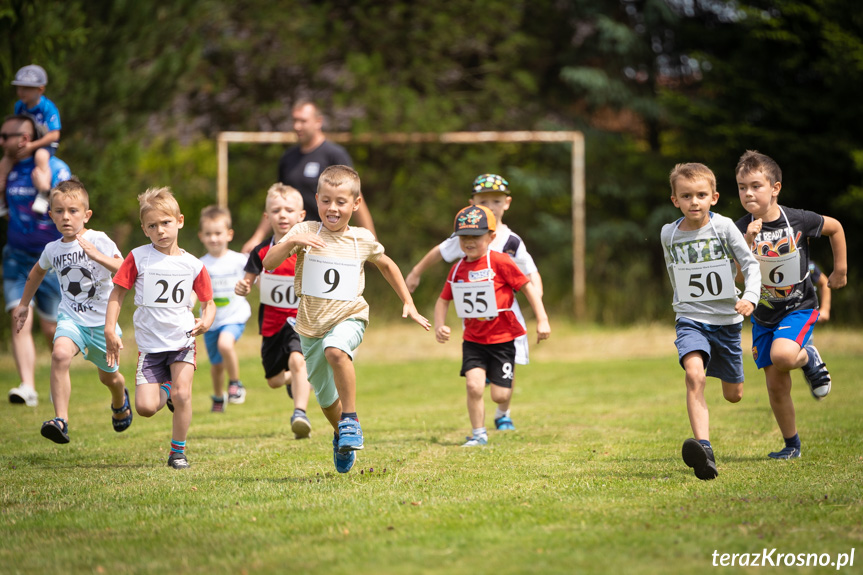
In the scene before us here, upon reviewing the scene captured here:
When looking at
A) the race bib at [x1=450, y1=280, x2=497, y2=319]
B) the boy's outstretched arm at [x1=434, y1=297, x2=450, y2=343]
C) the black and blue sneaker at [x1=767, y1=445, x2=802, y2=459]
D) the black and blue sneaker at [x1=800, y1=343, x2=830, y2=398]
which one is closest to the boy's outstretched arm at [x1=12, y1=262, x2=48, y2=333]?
the boy's outstretched arm at [x1=434, y1=297, x2=450, y2=343]

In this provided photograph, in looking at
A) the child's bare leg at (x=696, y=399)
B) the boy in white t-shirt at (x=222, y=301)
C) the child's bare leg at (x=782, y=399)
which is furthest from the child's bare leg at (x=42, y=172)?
the child's bare leg at (x=782, y=399)

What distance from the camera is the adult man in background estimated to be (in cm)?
905

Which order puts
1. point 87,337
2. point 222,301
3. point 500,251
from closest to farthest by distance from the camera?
point 87,337, point 500,251, point 222,301

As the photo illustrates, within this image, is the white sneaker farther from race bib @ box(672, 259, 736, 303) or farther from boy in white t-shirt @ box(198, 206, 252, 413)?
race bib @ box(672, 259, 736, 303)

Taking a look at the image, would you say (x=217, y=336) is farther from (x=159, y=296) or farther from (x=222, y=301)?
(x=159, y=296)

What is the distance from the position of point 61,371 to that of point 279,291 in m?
1.85

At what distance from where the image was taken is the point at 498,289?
24.7ft

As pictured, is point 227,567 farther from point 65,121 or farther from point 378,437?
point 65,121

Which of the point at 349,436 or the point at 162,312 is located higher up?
the point at 162,312

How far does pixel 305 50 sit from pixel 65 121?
300 inches

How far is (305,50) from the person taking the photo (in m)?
20.6

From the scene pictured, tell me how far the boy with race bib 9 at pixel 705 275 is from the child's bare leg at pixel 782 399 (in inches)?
15.4

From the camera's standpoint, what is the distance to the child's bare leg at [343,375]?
580 centimetres

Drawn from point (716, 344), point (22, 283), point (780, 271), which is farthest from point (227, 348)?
point (780, 271)
